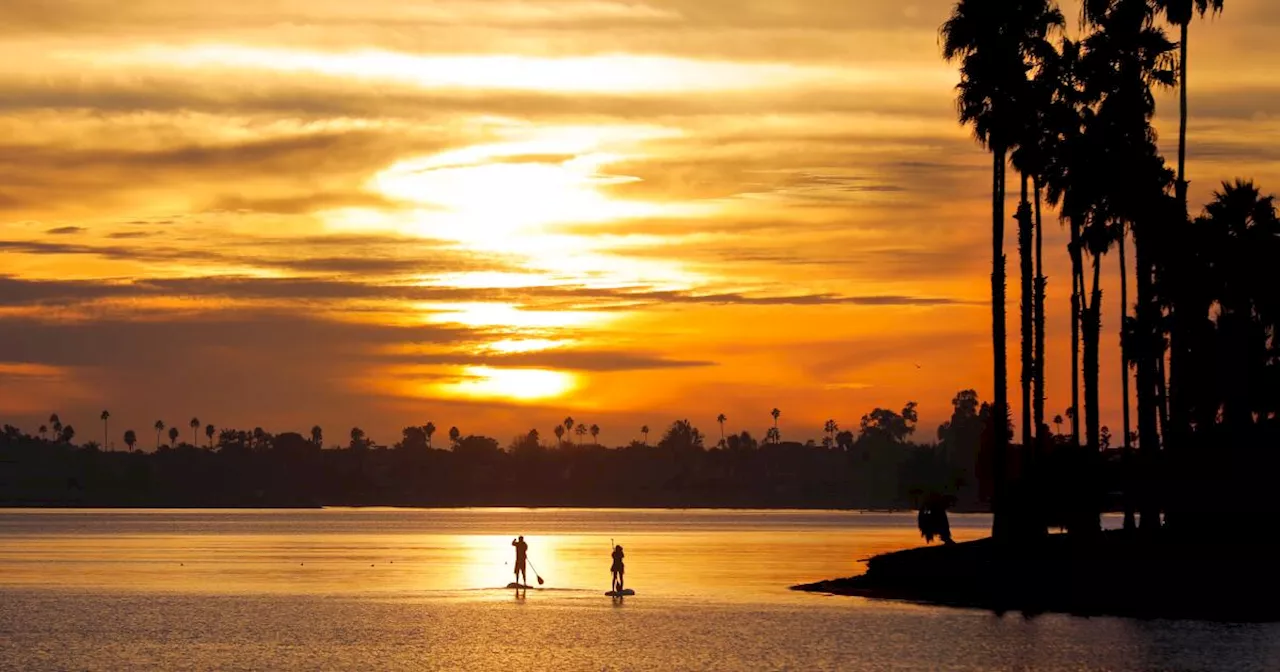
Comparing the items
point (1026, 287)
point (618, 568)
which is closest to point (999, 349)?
point (1026, 287)

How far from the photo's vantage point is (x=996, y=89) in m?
69.8

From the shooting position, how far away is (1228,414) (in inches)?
3073

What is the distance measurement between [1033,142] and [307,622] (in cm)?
3534

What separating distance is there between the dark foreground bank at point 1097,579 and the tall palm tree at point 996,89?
3.03 metres

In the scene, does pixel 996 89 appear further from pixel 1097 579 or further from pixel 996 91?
pixel 1097 579

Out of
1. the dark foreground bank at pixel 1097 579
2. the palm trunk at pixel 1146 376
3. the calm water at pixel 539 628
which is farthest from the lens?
the palm trunk at pixel 1146 376

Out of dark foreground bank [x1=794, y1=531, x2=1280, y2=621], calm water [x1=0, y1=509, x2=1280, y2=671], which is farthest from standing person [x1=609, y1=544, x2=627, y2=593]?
dark foreground bank [x1=794, y1=531, x2=1280, y2=621]

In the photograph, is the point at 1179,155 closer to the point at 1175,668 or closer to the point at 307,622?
the point at 1175,668

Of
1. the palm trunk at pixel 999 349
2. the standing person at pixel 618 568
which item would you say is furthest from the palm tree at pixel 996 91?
the standing person at pixel 618 568

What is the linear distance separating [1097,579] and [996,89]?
1990 cm

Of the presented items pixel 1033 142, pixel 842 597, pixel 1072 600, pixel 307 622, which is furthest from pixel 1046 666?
pixel 1033 142

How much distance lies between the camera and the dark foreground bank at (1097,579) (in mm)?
59281

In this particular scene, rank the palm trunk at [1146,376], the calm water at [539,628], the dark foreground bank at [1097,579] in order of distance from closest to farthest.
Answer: the calm water at [539,628] < the dark foreground bank at [1097,579] < the palm trunk at [1146,376]

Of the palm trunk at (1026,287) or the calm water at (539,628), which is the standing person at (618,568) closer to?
the calm water at (539,628)
